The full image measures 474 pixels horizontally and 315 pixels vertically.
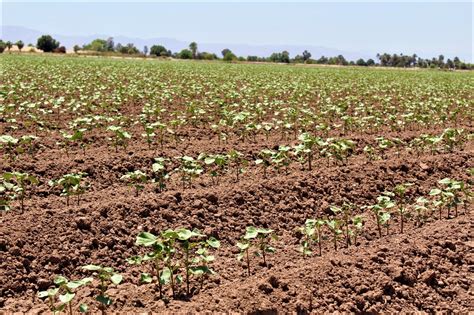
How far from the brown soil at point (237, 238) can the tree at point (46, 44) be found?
303 ft

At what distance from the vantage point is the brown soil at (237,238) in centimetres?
420

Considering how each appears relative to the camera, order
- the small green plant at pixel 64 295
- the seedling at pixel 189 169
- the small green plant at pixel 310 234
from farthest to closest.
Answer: the seedling at pixel 189 169 → the small green plant at pixel 310 234 → the small green plant at pixel 64 295

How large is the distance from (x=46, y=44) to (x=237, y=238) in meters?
95.5

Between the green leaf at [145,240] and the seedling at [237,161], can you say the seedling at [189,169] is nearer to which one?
the seedling at [237,161]

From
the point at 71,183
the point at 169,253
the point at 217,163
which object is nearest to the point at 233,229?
the point at 217,163

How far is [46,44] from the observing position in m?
92.3

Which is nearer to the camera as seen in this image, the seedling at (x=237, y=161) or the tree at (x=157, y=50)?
the seedling at (x=237, y=161)

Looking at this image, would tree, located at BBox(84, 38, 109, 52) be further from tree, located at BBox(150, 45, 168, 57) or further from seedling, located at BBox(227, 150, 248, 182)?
seedling, located at BBox(227, 150, 248, 182)

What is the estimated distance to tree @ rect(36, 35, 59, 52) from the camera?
91875mm

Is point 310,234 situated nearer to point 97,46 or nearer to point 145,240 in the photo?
point 145,240

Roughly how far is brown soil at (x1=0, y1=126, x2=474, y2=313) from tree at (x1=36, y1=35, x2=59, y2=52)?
9242 cm

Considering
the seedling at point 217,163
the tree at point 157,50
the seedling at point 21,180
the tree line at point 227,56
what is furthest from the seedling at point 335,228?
the tree at point 157,50

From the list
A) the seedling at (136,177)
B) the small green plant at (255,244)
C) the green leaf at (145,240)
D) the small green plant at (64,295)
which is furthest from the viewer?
the seedling at (136,177)

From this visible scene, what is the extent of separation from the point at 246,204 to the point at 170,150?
8.75 ft
